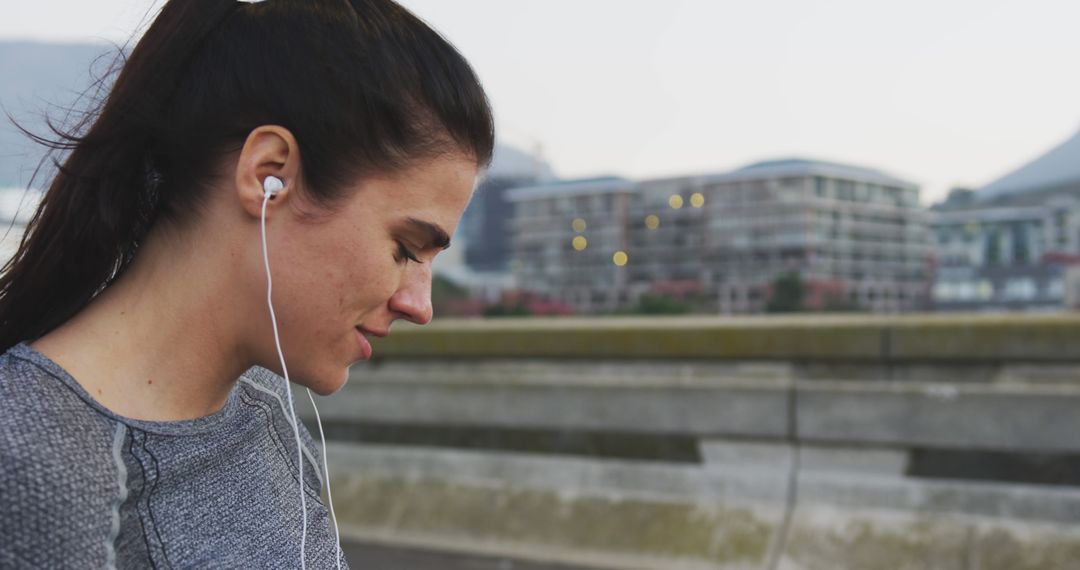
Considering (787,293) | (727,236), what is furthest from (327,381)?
(727,236)

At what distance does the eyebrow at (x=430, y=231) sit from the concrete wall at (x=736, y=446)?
3081 millimetres

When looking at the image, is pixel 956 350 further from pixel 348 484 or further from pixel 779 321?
pixel 348 484

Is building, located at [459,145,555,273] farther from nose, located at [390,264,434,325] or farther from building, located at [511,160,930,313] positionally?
nose, located at [390,264,434,325]

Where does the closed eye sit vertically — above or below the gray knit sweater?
above

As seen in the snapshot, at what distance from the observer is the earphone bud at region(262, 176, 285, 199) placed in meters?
1.04

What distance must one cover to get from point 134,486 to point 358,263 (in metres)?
0.32

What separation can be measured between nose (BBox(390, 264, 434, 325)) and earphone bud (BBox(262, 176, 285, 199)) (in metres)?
0.19

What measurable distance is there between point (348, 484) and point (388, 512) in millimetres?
322

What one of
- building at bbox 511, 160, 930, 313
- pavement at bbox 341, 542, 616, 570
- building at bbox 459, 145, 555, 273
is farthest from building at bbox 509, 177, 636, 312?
pavement at bbox 341, 542, 616, 570

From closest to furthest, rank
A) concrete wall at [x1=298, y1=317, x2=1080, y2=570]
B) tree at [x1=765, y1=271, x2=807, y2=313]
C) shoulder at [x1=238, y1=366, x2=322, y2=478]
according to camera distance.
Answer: shoulder at [x1=238, y1=366, x2=322, y2=478]
concrete wall at [x1=298, y1=317, x2=1080, y2=570]
tree at [x1=765, y1=271, x2=807, y2=313]

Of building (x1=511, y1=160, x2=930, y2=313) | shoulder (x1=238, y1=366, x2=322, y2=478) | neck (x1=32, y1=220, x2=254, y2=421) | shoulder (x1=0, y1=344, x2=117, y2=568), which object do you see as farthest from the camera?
building (x1=511, y1=160, x2=930, y2=313)

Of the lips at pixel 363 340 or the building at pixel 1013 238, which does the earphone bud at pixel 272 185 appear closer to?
the lips at pixel 363 340

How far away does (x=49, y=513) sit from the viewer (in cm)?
85

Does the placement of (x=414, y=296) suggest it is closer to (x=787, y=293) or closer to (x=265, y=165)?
(x=265, y=165)
